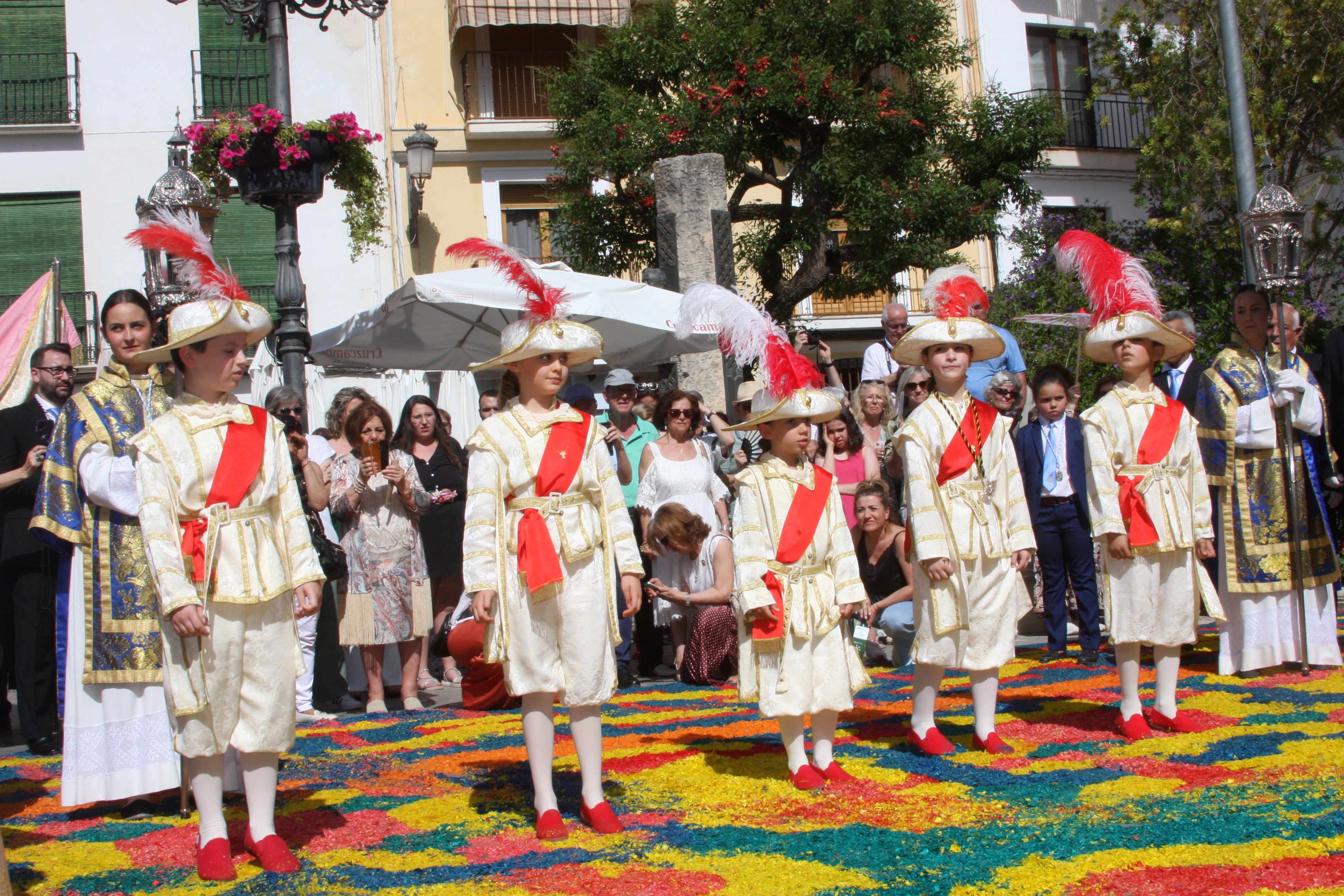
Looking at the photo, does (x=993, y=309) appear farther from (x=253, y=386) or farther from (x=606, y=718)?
(x=606, y=718)

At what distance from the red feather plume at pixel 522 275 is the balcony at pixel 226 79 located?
53.9 feet

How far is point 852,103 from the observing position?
1764 centimetres

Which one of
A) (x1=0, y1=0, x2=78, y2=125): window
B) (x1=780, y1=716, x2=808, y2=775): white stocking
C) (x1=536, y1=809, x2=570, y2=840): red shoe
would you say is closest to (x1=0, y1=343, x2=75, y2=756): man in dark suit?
(x1=536, y1=809, x2=570, y2=840): red shoe

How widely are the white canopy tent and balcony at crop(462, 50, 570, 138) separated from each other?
11.1 m

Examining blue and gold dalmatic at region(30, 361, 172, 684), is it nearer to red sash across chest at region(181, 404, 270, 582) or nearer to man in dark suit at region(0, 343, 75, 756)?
red sash across chest at region(181, 404, 270, 582)

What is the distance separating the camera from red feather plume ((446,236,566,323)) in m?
4.70

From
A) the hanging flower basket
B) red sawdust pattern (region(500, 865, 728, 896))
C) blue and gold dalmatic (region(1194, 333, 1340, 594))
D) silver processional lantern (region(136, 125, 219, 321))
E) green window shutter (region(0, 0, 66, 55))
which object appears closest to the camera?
red sawdust pattern (region(500, 865, 728, 896))

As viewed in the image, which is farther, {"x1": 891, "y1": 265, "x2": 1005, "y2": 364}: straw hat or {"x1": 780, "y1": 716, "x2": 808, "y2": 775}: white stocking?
{"x1": 891, "y1": 265, "x2": 1005, "y2": 364}: straw hat

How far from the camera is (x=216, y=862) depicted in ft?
12.8

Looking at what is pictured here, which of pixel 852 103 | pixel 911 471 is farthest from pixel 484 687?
pixel 852 103

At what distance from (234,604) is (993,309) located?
17558 mm

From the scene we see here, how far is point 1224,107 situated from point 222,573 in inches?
732

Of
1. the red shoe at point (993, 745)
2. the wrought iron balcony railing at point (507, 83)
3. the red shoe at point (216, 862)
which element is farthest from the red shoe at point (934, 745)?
the wrought iron balcony railing at point (507, 83)

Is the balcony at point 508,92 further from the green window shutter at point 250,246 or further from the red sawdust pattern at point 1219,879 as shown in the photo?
the red sawdust pattern at point 1219,879
